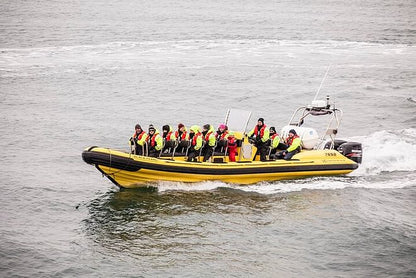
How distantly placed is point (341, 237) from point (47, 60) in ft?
81.3

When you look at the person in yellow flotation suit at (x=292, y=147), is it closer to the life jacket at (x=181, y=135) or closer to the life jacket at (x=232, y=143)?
the life jacket at (x=232, y=143)

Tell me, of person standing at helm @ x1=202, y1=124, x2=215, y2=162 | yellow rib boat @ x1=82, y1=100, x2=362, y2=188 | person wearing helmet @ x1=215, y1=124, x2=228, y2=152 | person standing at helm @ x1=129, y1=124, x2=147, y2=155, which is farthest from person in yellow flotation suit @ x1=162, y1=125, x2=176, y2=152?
person wearing helmet @ x1=215, y1=124, x2=228, y2=152

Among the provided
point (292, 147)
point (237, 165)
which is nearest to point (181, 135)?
point (237, 165)

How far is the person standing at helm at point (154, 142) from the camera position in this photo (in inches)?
648

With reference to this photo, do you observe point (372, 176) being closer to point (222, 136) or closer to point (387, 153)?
point (387, 153)

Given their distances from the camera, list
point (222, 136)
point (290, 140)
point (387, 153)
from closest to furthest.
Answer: point (222, 136), point (290, 140), point (387, 153)

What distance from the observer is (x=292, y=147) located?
17.6m

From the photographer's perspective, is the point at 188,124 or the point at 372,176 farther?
the point at 188,124

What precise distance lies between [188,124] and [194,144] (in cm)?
714

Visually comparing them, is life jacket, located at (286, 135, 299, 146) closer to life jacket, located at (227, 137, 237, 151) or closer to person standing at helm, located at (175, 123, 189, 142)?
life jacket, located at (227, 137, 237, 151)

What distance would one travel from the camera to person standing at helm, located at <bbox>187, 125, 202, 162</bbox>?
1660 centimetres

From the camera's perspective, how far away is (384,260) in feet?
43.7

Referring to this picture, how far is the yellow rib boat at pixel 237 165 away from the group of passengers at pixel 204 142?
23cm

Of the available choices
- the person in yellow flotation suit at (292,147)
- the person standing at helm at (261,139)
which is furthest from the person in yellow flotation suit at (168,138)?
the person in yellow flotation suit at (292,147)
